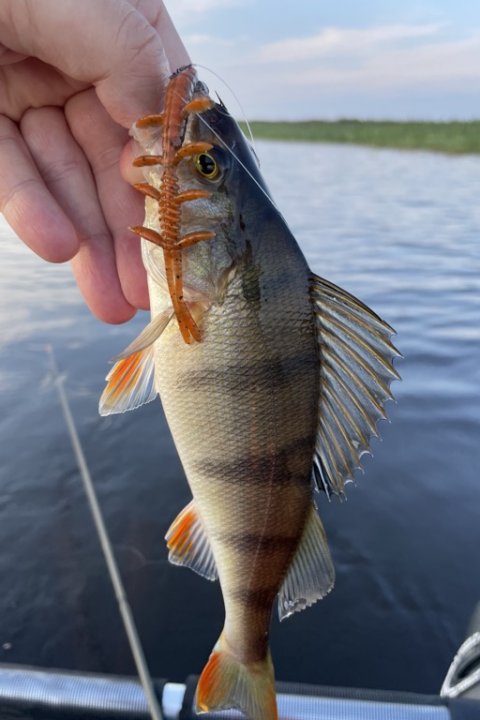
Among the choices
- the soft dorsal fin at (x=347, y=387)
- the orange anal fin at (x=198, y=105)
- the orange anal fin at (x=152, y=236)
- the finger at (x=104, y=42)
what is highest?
the finger at (x=104, y=42)

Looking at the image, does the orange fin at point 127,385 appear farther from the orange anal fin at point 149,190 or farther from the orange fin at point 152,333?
the orange anal fin at point 149,190

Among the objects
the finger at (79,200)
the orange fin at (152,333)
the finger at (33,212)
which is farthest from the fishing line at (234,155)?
the finger at (79,200)

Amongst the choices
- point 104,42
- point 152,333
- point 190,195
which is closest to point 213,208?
point 190,195

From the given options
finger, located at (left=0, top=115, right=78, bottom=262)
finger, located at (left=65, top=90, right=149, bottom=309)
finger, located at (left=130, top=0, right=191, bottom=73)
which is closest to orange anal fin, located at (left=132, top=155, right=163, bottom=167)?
finger, located at (left=0, top=115, right=78, bottom=262)

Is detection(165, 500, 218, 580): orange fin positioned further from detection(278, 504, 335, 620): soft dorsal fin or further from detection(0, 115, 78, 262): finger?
detection(0, 115, 78, 262): finger

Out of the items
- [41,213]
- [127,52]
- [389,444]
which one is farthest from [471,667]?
[389,444]

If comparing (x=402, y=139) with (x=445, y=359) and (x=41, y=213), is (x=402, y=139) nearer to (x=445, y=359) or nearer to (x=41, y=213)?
(x=445, y=359)

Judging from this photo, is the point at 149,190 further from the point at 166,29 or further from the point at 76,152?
the point at 166,29
